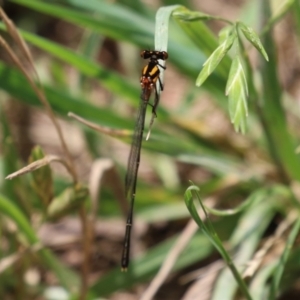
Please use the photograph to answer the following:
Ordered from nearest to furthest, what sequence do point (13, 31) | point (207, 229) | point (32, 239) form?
point (207, 229) → point (13, 31) → point (32, 239)

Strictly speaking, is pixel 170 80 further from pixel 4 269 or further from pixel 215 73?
pixel 4 269

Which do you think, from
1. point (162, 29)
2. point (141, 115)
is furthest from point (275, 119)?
point (162, 29)

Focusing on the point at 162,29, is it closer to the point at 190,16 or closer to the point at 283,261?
the point at 190,16

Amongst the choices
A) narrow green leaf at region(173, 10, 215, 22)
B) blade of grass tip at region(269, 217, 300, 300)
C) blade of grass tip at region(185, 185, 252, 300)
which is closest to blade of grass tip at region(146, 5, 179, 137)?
narrow green leaf at region(173, 10, 215, 22)

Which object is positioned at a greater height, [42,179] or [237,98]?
[42,179]

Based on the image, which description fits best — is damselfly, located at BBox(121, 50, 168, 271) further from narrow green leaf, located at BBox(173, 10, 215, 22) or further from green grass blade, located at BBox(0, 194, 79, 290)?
green grass blade, located at BBox(0, 194, 79, 290)

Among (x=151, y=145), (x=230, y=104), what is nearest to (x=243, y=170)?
(x=151, y=145)

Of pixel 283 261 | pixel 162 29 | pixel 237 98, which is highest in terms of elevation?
pixel 162 29

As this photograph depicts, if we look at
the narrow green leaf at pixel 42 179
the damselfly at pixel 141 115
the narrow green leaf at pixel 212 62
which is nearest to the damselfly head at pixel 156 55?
the damselfly at pixel 141 115

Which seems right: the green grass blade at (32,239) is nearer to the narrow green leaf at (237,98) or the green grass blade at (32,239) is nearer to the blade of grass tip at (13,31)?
the blade of grass tip at (13,31)
